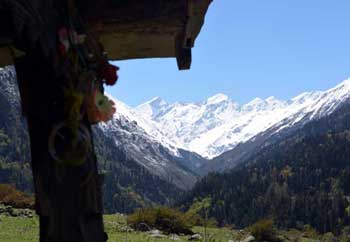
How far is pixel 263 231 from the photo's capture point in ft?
86.0

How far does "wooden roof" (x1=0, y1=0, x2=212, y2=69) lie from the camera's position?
3.79 m

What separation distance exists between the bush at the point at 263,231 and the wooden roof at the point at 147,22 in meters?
21.5

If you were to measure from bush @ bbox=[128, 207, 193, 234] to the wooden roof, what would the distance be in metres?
18.8

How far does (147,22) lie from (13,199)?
27.4 metres

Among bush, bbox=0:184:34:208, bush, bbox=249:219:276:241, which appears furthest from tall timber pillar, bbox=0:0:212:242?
bush, bbox=0:184:34:208

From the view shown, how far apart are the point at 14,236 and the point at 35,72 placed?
12.4 meters

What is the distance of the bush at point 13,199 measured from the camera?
27197 mm

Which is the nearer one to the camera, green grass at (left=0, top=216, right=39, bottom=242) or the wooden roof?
the wooden roof

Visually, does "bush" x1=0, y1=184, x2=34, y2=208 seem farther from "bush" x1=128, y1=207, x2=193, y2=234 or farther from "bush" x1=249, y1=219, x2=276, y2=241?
"bush" x1=249, y1=219, x2=276, y2=241

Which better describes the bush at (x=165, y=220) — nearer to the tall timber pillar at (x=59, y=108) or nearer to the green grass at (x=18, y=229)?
the green grass at (x=18, y=229)

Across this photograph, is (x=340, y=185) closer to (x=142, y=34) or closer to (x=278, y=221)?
(x=278, y=221)

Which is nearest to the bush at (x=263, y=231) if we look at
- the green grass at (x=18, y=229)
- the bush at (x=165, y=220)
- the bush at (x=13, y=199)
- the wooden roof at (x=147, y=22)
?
the bush at (x=165, y=220)

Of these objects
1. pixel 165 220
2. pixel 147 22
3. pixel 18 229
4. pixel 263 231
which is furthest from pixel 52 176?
pixel 263 231

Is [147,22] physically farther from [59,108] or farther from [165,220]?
[165,220]
